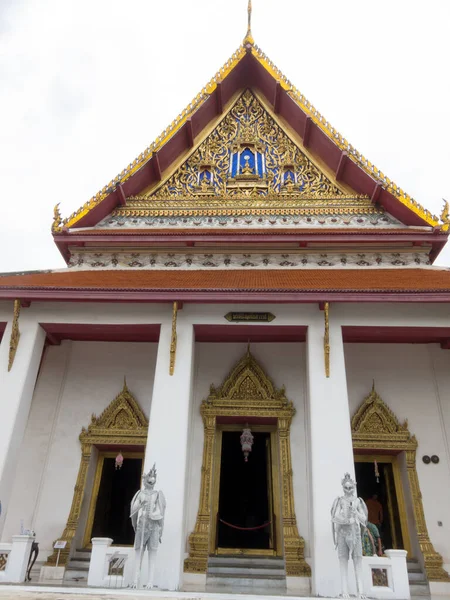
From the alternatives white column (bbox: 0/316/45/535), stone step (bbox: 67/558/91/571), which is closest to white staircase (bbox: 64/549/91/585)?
stone step (bbox: 67/558/91/571)

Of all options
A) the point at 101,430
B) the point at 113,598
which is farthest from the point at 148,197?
the point at 113,598

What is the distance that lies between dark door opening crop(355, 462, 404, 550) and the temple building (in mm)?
25

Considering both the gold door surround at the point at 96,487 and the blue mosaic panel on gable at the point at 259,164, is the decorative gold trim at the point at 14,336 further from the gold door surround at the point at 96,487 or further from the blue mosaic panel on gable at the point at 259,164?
the blue mosaic panel on gable at the point at 259,164

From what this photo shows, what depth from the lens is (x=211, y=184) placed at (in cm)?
820

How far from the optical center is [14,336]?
538 cm

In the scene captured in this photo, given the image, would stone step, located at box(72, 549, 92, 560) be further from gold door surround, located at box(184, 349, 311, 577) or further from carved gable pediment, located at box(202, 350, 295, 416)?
carved gable pediment, located at box(202, 350, 295, 416)

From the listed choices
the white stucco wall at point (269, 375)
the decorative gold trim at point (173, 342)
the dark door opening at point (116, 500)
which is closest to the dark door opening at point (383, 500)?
the white stucco wall at point (269, 375)

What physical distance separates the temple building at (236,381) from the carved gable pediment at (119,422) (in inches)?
0.9

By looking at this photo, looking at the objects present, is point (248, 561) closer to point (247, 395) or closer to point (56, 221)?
point (247, 395)

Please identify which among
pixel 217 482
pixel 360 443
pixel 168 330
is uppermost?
pixel 168 330

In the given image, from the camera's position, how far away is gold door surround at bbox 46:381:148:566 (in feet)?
19.1

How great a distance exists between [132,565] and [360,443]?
2957 millimetres

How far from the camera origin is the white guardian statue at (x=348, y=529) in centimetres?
381

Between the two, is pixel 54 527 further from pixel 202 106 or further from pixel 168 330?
pixel 202 106
